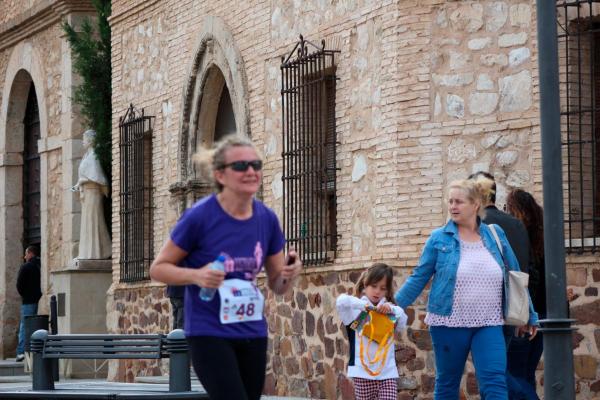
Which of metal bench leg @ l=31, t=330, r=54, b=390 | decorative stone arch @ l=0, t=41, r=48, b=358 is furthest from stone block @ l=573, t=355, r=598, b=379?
decorative stone arch @ l=0, t=41, r=48, b=358

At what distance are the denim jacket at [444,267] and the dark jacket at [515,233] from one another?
0.40m

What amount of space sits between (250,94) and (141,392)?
19.9 feet

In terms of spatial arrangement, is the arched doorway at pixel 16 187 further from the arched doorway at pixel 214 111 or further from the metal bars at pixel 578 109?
the metal bars at pixel 578 109

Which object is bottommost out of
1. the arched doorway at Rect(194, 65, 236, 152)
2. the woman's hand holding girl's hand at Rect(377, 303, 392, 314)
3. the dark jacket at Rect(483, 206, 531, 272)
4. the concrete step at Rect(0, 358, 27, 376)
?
the concrete step at Rect(0, 358, 27, 376)

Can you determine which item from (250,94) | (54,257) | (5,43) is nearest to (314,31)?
(250,94)

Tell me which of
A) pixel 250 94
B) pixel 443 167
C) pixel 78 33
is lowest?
pixel 443 167

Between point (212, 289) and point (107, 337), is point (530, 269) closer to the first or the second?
point (107, 337)

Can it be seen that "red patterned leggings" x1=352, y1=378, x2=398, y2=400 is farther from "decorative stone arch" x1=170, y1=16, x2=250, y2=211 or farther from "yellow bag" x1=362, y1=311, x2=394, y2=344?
"decorative stone arch" x1=170, y1=16, x2=250, y2=211

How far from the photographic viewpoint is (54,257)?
86.2 ft

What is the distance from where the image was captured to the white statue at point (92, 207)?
24.4 meters

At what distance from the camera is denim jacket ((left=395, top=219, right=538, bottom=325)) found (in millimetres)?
10211

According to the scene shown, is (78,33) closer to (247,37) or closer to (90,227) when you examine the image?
(90,227)

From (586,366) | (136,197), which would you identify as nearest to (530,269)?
(586,366)

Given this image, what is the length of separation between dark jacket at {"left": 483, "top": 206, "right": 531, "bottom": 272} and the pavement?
3.11 meters
